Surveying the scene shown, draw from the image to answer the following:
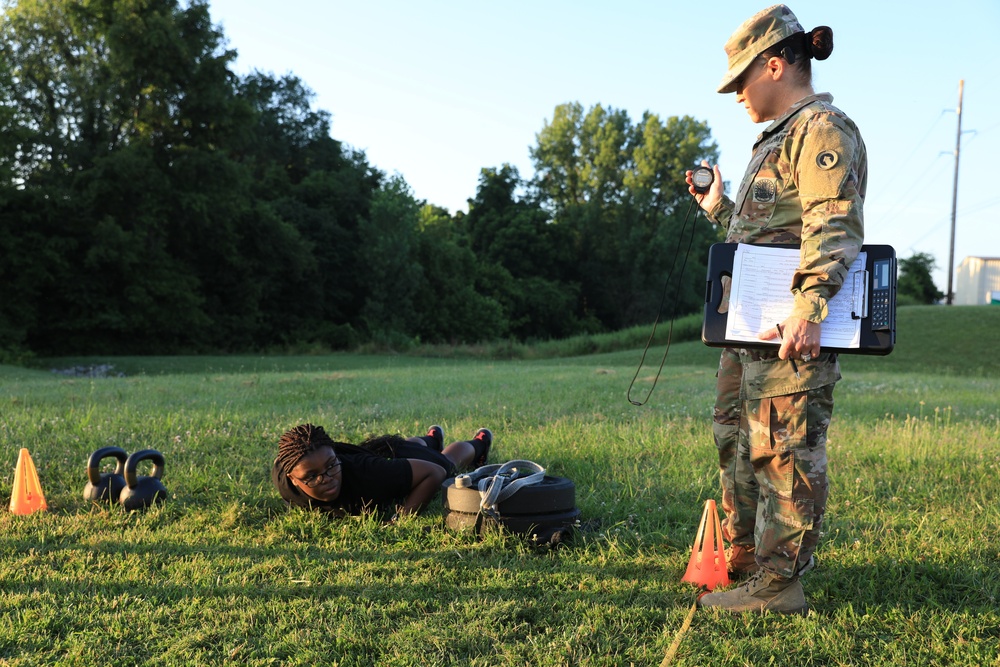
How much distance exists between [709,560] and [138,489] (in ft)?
12.1

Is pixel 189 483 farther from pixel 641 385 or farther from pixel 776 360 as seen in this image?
pixel 641 385

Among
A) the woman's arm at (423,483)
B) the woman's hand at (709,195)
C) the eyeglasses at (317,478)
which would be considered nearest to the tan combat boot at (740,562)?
the woman's hand at (709,195)

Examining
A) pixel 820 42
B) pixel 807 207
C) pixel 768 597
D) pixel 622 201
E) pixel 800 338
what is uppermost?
pixel 622 201

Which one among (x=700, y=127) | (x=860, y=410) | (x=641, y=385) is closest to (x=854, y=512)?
(x=860, y=410)

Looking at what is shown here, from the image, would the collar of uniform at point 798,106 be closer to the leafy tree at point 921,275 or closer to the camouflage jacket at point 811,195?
the camouflage jacket at point 811,195

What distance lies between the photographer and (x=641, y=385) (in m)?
14.1

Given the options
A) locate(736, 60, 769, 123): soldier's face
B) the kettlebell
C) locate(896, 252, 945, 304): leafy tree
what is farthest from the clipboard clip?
locate(896, 252, 945, 304): leafy tree

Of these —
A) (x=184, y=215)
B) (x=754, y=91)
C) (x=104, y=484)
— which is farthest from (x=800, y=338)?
(x=184, y=215)

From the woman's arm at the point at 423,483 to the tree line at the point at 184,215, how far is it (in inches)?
784

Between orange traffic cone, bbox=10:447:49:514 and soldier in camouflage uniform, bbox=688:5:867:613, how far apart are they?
14.0ft

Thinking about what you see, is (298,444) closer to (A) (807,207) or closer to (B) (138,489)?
(B) (138,489)

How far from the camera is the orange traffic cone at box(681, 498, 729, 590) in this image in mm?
3729

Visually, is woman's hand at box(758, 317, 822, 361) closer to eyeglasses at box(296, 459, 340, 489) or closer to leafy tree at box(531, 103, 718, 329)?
eyeglasses at box(296, 459, 340, 489)

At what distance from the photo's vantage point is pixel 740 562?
384cm
